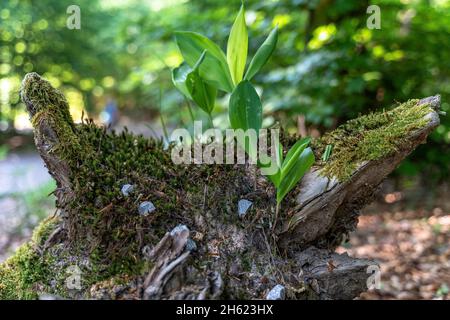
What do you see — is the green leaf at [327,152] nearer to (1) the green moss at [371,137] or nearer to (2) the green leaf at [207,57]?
(1) the green moss at [371,137]

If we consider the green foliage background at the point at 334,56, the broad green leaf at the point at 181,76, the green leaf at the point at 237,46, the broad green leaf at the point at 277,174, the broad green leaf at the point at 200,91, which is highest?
the green foliage background at the point at 334,56

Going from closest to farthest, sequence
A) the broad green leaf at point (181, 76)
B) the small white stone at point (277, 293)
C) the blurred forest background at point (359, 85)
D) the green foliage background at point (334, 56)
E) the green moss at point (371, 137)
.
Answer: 1. the small white stone at point (277, 293)
2. the green moss at point (371, 137)
3. the broad green leaf at point (181, 76)
4. the blurred forest background at point (359, 85)
5. the green foliage background at point (334, 56)

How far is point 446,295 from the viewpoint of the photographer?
7.07ft

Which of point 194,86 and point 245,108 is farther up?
point 194,86

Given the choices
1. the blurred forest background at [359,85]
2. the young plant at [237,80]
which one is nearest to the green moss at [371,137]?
the young plant at [237,80]

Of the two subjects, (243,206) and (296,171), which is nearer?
(296,171)

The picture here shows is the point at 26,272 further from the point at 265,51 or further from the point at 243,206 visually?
the point at 265,51

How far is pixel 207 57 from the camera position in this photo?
4.67 feet

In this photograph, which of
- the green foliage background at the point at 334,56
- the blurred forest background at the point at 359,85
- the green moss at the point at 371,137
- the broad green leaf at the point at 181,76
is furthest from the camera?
the green foliage background at the point at 334,56

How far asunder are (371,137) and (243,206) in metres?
0.48

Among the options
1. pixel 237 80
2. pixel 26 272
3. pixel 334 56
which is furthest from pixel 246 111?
pixel 334 56

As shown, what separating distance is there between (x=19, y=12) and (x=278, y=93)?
5.78 m

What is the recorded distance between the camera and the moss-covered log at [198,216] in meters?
1.30
